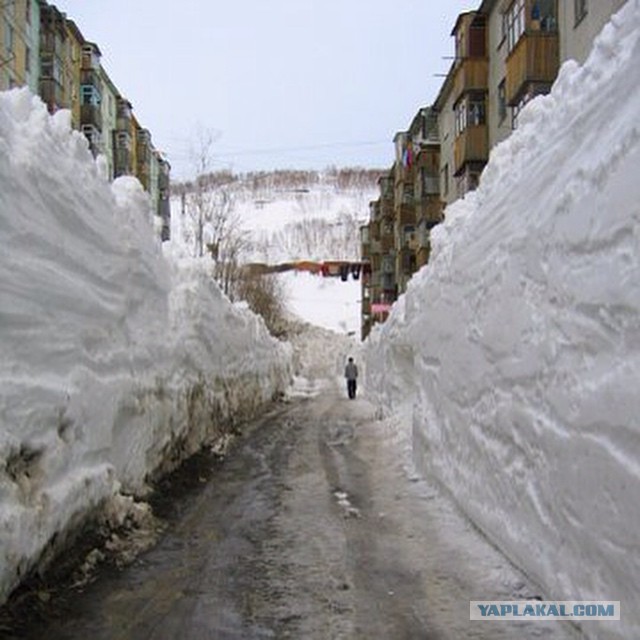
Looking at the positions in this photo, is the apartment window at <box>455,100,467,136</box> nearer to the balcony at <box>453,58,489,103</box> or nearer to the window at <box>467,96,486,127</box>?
the window at <box>467,96,486,127</box>

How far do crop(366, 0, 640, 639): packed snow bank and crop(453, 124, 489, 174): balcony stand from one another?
2000cm

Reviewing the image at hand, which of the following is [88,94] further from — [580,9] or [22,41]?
[580,9]

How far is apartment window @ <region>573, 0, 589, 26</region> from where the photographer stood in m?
18.6

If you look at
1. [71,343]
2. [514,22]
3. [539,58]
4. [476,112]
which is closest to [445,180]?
[476,112]

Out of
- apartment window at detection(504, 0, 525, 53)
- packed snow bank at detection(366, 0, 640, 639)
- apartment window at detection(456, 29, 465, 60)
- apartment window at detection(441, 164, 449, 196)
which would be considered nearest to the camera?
packed snow bank at detection(366, 0, 640, 639)

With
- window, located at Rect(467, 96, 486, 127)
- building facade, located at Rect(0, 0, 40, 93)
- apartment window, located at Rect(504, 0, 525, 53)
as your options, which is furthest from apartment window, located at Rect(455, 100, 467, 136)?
building facade, located at Rect(0, 0, 40, 93)

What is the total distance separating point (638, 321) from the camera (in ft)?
12.0

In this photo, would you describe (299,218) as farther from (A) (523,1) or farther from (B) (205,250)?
(A) (523,1)

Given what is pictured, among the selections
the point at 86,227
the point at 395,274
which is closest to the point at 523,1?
the point at 86,227

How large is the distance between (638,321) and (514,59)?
19461mm

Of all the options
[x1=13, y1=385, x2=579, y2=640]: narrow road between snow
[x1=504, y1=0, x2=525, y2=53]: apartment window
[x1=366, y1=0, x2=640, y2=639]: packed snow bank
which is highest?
[x1=504, y1=0, x2=525, y2=53]: apartment window

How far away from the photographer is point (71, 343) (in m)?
6.37

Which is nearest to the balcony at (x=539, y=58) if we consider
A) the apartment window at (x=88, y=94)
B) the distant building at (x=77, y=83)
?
the distant building at (x=77, y=83)

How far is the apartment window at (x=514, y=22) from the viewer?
21.6m
